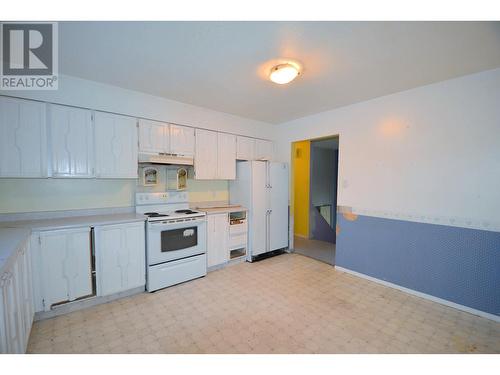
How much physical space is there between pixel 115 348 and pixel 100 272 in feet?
2.92

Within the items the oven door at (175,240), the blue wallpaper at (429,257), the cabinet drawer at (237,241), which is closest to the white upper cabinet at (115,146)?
the oven door at (175,240)

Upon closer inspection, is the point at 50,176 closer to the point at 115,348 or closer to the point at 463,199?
the point at 115,348

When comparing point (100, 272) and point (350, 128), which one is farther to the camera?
point (350, 128)

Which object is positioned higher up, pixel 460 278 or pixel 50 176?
pixel 50 176

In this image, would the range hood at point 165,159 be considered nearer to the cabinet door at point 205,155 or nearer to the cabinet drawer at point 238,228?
the cabinet door at point 205,155

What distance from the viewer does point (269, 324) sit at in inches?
80.9

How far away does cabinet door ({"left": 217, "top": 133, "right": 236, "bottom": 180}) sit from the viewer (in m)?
3.60

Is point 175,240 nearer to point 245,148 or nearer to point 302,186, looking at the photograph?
point 245,148

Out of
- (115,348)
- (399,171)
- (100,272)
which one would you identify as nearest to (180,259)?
(100,272)

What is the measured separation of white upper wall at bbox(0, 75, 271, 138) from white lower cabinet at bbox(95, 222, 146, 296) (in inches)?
58.5

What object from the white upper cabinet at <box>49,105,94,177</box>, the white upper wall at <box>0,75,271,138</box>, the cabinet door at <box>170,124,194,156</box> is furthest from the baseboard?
the white upper wall at <box>0,75,271,138</box>

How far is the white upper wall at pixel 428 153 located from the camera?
2.17 metres
